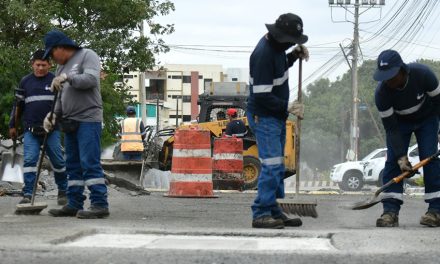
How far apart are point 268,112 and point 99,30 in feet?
59.2

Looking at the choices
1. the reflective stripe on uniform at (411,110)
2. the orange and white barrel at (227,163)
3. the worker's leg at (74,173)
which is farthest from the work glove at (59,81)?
the orange and white barrel at (227,163)

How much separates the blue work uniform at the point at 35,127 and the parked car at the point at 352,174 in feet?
72.9

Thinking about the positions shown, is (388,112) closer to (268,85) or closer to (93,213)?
(268,85)

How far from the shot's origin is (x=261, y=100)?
8.23m

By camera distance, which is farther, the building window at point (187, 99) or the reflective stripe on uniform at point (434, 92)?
the building window at point (187, 99)

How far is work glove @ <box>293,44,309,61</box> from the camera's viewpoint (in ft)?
28.3

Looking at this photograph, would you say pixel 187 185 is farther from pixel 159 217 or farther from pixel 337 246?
pixel 337 246

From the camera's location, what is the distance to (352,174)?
107 ft

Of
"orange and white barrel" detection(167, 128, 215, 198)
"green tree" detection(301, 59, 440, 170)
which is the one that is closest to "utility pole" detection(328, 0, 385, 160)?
"green tree" detection(301, 59, 440, 170)

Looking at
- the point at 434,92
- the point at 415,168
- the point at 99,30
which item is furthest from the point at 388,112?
the point at 99,30

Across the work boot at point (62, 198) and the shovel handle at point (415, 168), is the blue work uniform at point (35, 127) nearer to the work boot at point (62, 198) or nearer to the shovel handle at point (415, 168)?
the work boot at point (62, 198)

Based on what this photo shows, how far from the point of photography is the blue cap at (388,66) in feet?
27.8

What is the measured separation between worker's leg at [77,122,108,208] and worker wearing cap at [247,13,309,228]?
5.72ft

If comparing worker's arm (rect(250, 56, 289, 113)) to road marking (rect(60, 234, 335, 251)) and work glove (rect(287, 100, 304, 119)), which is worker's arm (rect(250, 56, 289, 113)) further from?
road marking (rect(60, 234, 335, 251))
